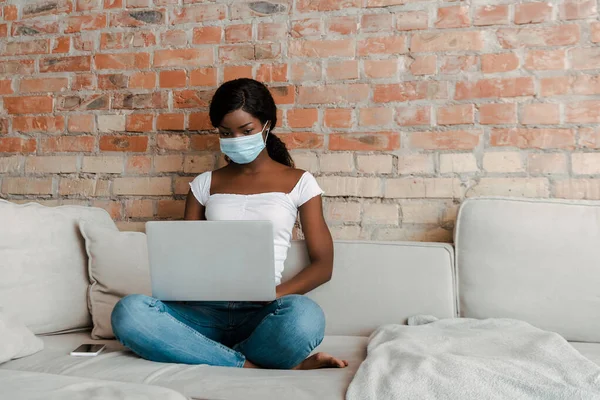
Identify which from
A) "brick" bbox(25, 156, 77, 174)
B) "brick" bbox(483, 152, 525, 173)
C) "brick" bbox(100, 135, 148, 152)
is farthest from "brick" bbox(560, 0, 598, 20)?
"brick" bbox(25, 156, 77, 174)

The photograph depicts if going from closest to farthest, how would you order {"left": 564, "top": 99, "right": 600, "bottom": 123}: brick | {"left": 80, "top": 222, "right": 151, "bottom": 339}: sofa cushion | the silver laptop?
the silver laptop, {"left": 80, "top": 222, "right": 151, "bottom": 339}: sofa cushion, {"left": 564, "top": 99, "right": 600, "bottom": 123}: brick

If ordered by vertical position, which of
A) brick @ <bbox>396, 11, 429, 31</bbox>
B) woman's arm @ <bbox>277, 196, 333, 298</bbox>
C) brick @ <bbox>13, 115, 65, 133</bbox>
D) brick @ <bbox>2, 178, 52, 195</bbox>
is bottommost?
woman's arm @ <bbox>277, 196, 333, 298</bbox>

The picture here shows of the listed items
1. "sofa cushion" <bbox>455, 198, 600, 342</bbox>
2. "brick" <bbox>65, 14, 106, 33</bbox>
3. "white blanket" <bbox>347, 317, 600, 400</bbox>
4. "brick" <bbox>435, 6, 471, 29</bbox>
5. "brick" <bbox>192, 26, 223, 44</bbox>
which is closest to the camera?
"white blanket" <bbox>347, 317, 600, 400</bbox>

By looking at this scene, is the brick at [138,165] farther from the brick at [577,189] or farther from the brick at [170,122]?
the brick at [577,189]

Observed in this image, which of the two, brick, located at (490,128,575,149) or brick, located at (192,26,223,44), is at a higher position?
brick, located at (192,26,223,44)

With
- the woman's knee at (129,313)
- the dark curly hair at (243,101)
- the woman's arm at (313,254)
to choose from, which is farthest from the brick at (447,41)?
the woman's knee at (129,313)

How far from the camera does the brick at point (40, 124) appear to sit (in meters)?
2.24

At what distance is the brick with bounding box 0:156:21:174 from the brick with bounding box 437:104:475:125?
5.46 feet

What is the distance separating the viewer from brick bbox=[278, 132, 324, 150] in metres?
2.00

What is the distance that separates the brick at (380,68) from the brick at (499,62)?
0.96 feet

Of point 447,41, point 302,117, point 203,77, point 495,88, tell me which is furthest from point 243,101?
point 495,88

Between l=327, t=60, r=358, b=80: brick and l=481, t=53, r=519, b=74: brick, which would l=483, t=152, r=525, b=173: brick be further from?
l=327, t=60, r=358, b=80: brick

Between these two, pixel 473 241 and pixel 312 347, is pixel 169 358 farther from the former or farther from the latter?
pixel 473 241

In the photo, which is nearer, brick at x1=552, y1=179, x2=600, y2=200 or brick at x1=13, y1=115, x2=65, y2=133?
brick at x1=552, y1=179, x2=600, y2=200
